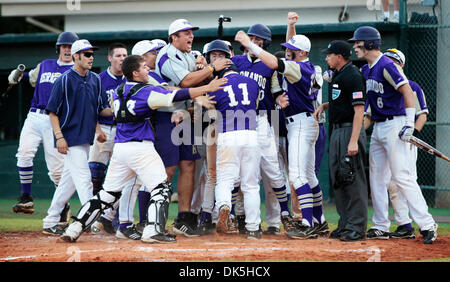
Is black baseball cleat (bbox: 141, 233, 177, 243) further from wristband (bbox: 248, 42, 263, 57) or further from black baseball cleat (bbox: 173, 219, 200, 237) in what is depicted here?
wristband (bbox: 248, 42, 263, 57)

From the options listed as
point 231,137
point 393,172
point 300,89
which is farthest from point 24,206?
point 393,172

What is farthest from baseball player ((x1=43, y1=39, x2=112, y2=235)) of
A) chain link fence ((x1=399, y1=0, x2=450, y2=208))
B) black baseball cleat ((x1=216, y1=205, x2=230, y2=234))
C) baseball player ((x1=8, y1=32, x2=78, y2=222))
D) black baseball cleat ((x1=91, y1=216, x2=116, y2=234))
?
chain link fence ((x1=399, y1=0, x2=450, y2=208))

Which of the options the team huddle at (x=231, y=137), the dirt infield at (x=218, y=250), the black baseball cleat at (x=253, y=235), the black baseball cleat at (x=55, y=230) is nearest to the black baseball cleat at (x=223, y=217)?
the team huddle at (x=231, y=137)

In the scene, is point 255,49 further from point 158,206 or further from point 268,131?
point 158,206

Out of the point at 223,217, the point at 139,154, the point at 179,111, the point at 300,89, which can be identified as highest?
the point at 300,89

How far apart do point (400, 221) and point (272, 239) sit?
159 cm

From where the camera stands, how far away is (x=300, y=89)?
751cm

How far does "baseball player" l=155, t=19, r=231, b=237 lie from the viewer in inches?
287

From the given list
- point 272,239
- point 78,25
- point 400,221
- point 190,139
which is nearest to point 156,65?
point 190,139

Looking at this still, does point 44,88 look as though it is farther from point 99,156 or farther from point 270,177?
point 270,177

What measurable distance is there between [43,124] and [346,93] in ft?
13.8

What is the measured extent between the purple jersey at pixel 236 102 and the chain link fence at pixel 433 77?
16.1 ft

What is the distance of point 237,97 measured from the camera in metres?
7.17

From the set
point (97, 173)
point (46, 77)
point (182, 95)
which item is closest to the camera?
point (182, 95)
